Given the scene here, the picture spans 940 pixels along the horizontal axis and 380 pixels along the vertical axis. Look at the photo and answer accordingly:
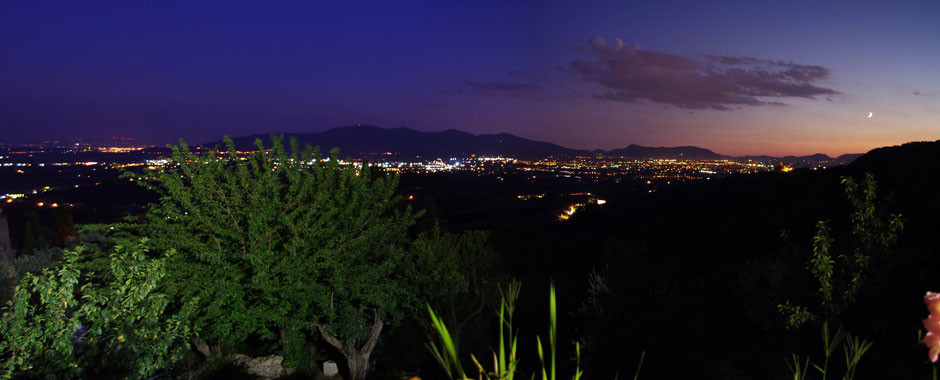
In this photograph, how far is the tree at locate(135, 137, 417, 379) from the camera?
864 cm

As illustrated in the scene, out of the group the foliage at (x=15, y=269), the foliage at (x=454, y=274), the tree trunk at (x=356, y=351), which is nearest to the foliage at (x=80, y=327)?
the foliage at (x=454, y=274)

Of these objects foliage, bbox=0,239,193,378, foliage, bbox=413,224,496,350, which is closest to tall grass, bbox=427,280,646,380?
foliage, bbox=413,224,496,350

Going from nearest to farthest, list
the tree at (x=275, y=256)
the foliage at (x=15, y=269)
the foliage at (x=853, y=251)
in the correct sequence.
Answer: the foliage at (x=853, y=251), the tree at (x=275, y=256), the foliage at (x=15, y=269)

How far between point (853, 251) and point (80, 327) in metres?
10.8

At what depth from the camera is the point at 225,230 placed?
876 cm

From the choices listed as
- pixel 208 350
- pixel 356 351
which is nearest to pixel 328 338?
pixel 356 351

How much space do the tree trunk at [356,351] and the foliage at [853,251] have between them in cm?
778

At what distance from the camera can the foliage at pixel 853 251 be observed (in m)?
6.71

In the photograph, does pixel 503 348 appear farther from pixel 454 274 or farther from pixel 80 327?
pixel 454 274

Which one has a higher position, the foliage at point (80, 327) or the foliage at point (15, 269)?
the foliage at point (80, 327)

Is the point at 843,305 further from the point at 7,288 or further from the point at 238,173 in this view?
the point at 7,288

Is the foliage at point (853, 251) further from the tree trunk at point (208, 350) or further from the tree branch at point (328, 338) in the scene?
the tree trunk at point (208, 350)

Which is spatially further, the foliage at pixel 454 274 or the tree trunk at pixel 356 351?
the foliage at pixel 454 274

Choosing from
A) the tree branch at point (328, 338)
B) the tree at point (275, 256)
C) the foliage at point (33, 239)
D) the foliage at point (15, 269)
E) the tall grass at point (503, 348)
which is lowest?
the foliage at point (33, 239)
